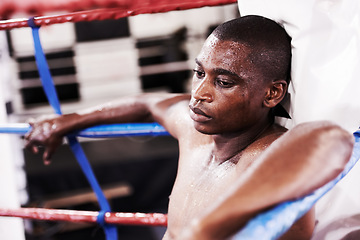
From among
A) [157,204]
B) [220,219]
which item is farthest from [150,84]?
[220,219]

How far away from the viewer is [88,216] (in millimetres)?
1045

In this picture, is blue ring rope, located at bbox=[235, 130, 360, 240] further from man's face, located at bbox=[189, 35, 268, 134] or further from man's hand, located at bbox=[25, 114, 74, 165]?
man's hand, located at bbox=[25, 114, 74, 165]

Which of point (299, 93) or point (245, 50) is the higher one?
point (245, 50)

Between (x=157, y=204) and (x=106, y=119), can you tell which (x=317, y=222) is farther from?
(x=157, y=204)

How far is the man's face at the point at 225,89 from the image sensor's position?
78 cm

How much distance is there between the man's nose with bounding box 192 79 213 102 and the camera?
0.79 m

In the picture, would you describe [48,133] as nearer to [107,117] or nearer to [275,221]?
[107,117]

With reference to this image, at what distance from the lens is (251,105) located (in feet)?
2.65

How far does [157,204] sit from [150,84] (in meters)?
2.76

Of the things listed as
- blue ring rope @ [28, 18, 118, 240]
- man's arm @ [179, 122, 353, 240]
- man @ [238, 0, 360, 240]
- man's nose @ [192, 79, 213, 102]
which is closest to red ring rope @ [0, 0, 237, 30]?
blue ring rope @ [28, 18, 118, 240]

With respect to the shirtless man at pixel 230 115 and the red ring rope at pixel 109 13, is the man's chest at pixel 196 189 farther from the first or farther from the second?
the red ring rope at pixel 109 13

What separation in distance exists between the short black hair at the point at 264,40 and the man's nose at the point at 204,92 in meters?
0.10

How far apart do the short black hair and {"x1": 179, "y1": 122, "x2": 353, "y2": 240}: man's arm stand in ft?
1.09

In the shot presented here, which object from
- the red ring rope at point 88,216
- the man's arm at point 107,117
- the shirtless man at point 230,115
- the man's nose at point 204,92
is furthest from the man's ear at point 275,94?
the red ring rope at point 88,216
